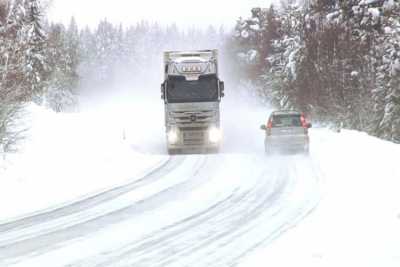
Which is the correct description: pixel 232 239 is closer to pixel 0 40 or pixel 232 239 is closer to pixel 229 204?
pixel 229 204

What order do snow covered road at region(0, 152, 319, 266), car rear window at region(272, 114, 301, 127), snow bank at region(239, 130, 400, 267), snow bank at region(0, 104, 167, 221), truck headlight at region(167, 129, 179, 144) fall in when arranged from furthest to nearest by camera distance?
1. truck headlight at region(167, 129, 179, 144)
2. car rear window at region(272, 114, 301, 127)
3. snow bank at region(0, 104, 167, 221)
4. snow covered road at region(0, 152, 319, 266)
5. snow bank at region(239, 130, 400, 267)

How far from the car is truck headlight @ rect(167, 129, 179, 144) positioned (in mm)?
3596

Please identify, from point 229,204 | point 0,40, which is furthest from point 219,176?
point 0,40

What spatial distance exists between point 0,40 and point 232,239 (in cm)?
1211

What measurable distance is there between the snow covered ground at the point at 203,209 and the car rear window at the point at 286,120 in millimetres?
1719

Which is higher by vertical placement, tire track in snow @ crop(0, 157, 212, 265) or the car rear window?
the car rear window

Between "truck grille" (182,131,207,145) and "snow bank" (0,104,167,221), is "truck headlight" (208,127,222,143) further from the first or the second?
"snow bank" (0,104,167,221)

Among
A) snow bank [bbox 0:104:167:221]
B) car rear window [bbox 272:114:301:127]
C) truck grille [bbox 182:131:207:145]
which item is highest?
car rear window [bbox 272:114:301:127]

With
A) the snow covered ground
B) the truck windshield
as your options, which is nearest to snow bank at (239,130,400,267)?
the snow covered ground

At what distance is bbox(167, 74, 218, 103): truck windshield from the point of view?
21.5 meters

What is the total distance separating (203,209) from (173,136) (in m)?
11.3

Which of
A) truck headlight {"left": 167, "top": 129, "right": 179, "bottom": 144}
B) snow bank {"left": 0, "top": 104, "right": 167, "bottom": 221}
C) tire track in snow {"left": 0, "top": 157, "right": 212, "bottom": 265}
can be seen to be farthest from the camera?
truck headlight {"left": 167, "top": 129, "right": 179, "bottom": 144}

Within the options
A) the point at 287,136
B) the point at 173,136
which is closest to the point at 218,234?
the point at 287,136

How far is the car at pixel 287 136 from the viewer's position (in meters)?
20.8
